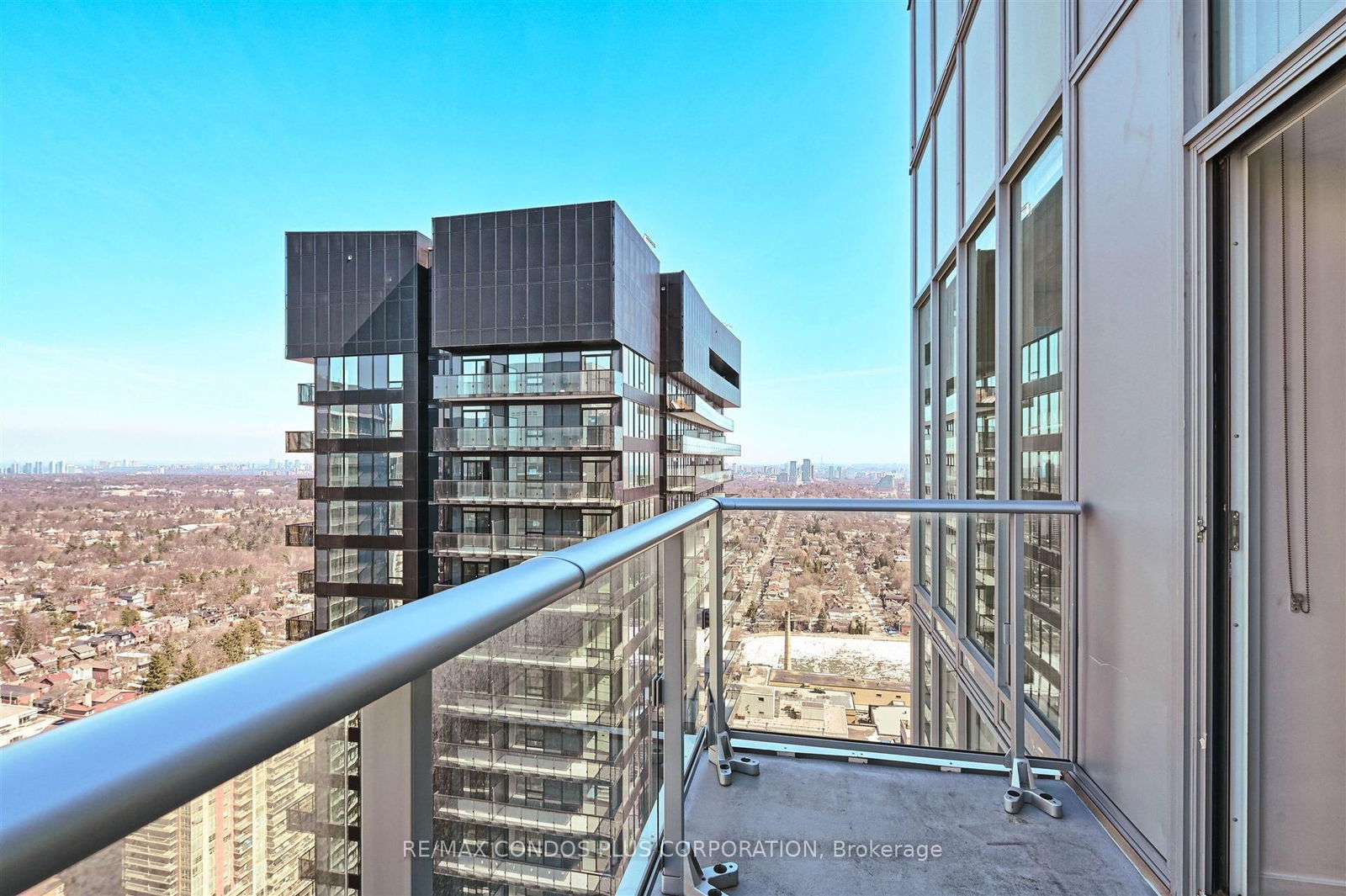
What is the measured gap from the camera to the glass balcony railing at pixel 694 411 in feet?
57.4

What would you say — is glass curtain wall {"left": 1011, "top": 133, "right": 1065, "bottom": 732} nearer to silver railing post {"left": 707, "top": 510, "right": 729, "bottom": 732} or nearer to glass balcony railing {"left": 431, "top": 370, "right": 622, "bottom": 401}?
silver railing post {"left": 707, "top": 510, "right": 729, "bottom": 732}

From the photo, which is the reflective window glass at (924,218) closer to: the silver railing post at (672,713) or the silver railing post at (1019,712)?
the silver railing post at (1019,712)

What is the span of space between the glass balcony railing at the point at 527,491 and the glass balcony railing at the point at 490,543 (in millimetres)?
745

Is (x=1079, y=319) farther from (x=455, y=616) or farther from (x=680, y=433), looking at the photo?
(x=680, y=433)

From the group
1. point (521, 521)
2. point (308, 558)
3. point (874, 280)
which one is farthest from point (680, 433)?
point (874, 280)

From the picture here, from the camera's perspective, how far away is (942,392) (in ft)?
16.2

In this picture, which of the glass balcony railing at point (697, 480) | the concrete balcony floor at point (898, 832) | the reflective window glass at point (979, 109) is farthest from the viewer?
the glass balcony railing at point (697, 480)

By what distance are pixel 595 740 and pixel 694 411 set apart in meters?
18.7

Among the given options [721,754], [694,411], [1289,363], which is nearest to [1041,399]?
[1289,363]

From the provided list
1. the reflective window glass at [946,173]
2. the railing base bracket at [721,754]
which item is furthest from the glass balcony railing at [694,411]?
the railing base bracket at [721,754]

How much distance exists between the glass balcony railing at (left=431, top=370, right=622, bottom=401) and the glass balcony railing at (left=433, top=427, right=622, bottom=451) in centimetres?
72

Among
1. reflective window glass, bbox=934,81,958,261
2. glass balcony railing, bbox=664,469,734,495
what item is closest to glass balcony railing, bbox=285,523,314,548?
glass balcony railing, bbox=664,469,734,495

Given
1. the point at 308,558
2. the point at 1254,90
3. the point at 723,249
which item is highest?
the point at 723,249

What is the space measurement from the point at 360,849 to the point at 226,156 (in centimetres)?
3045
